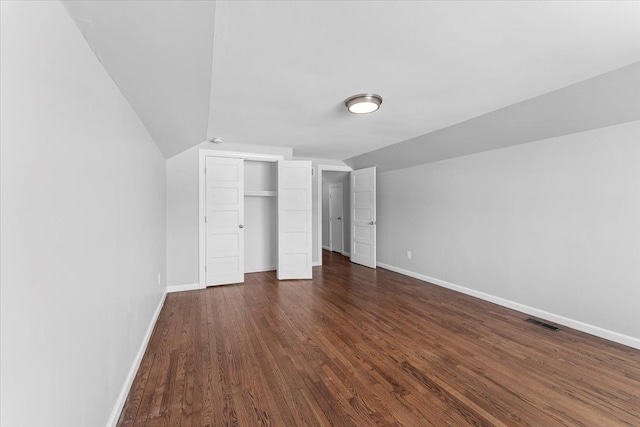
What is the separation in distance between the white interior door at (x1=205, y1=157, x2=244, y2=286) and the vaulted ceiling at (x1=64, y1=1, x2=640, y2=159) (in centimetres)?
136

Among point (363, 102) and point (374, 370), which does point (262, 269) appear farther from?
point (363, 102)

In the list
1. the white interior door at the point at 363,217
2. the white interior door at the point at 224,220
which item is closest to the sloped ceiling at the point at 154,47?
the white interior door at the point at 224,220

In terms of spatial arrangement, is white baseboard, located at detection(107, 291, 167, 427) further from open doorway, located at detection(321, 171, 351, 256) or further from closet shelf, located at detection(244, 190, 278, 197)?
open doorway, located at detection(321, 171, 351, 256)

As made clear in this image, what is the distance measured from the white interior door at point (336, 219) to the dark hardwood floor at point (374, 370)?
12.8 feet

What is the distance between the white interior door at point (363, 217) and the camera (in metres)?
5.56

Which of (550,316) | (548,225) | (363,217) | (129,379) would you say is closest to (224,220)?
(129,379)

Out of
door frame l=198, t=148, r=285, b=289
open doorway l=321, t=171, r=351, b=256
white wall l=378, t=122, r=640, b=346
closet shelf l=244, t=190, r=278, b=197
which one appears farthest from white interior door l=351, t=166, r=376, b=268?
door frame l=198, t=148, r=285, b=289

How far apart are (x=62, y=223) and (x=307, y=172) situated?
3.93 metres

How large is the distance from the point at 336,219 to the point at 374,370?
558 cm

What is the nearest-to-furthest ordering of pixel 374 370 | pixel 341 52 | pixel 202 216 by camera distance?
pixel 341 52 < pixel 374 370 < pixel 202 216

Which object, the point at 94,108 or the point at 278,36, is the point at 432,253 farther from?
the point at 94,108

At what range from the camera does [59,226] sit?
1067 mm

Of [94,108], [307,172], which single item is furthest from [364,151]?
[94,108]

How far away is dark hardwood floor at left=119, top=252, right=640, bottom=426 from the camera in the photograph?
170 cm
